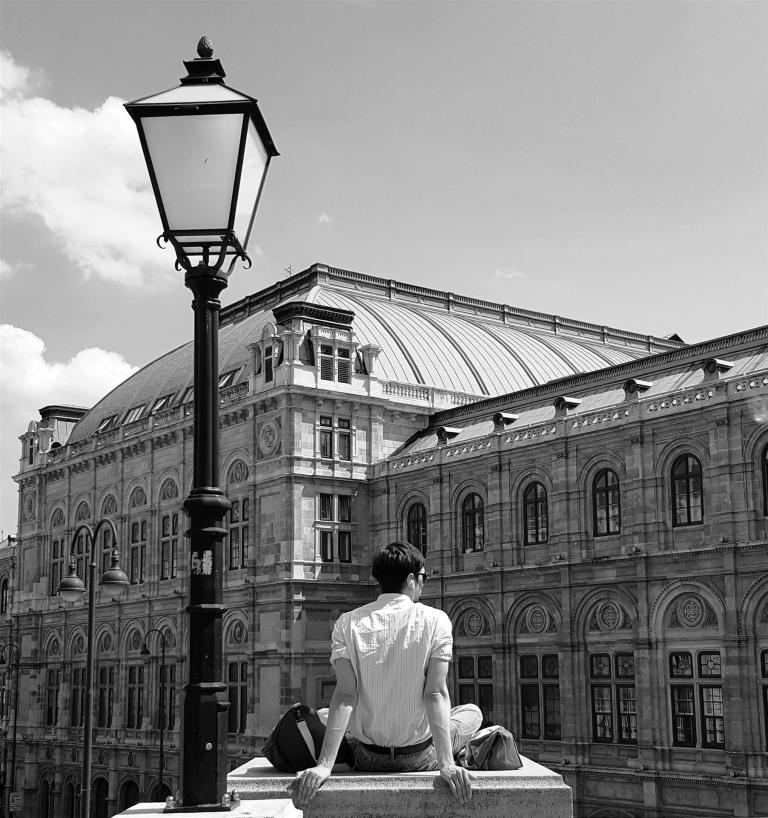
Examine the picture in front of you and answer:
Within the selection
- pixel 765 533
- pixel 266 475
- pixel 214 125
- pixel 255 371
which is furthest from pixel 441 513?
pixel 214 125

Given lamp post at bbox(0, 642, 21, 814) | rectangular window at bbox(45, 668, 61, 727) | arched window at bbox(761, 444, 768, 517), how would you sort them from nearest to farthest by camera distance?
arched window at bbox(761, 444, 768, 517)
lamp post at bbox(0, 642, 21, 814)
rectangular window at bbox(45, 668, 61, 727)

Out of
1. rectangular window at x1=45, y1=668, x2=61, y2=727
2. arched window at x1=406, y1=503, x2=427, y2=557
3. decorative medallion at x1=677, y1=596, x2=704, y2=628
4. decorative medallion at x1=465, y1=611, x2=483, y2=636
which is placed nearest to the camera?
decorative medallion at x1=677, y1=596, x2=704, y2=628

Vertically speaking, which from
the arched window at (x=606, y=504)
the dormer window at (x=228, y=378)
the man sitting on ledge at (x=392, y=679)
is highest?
the dormer window at (x=228, y=378)

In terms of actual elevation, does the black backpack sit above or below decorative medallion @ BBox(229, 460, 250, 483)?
below

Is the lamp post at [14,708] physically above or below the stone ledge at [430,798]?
below

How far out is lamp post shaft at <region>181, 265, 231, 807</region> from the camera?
24.2 feet

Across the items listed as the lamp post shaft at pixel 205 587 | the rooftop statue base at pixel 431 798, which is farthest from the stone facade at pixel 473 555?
the rooftop statue base at pixel 431 798

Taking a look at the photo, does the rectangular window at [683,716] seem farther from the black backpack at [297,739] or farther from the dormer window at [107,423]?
the dormer window at [107,423]

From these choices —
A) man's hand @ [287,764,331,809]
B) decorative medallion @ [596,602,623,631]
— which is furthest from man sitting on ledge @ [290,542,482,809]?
decorative medallion @ [596,602,623,631]

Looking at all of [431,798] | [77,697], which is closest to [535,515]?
[77,697]

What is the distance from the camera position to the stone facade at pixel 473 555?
129 feet

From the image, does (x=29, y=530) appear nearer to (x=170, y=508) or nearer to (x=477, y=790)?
(x=170, y=508)

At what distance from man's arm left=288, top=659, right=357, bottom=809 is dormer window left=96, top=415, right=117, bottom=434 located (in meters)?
66.6

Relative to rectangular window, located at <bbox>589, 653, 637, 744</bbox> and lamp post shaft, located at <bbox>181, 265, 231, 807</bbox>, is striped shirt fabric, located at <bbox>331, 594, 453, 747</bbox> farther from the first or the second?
rectangular window, located at <bbox>589, 653, 637, 744</bbox>
